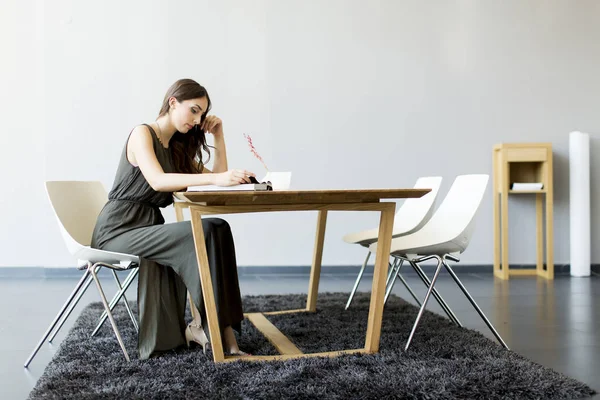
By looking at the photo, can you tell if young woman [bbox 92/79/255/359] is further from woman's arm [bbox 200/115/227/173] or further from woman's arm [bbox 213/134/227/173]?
woman's arm [bbox 213/134/227/173]

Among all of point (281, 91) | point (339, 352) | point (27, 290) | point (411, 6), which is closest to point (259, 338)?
point (339, 352)

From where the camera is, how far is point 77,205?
136 inches

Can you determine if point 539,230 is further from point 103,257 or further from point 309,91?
point 103,257

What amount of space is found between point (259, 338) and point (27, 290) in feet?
8.81

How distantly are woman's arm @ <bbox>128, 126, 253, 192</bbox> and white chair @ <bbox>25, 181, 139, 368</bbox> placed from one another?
34 centimetres

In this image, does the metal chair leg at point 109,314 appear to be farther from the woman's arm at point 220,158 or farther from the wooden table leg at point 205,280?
the woman's arm at point 220,158

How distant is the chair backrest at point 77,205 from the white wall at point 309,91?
2.40m

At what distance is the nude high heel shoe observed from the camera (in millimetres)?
2951

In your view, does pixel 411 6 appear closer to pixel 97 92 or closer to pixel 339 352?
pixel 97 92

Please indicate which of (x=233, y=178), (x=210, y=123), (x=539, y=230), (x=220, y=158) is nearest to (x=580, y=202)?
(x=539, y=230)

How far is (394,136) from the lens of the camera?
20.0 ft

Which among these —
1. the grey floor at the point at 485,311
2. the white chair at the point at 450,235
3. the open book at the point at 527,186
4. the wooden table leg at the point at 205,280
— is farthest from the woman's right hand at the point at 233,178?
the open book at the point at 527,186

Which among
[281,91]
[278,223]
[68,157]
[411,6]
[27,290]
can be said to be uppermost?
[411,6]

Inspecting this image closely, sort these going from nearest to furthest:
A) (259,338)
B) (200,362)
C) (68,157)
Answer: (200,362)
(259,338)
(68,157)
